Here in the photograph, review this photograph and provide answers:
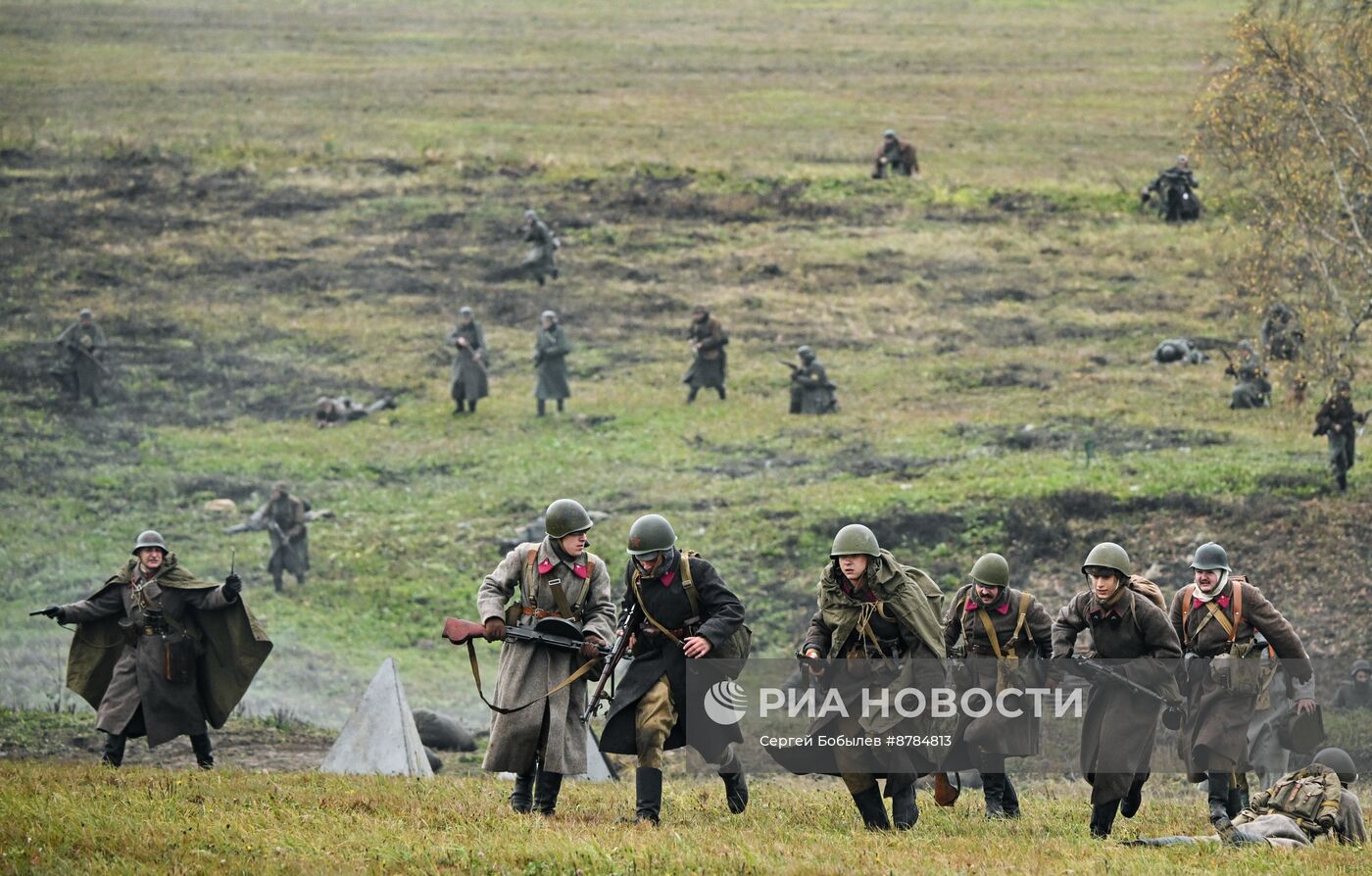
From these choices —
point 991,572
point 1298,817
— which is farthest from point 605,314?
point 1298,817

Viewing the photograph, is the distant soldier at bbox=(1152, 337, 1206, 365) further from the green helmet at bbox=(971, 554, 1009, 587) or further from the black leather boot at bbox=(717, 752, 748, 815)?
the black leather boot at bbox=(717, 752, 748, 815)

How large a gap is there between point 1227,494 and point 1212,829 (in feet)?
53.4

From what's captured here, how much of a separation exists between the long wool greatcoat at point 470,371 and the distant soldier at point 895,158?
17.6 m

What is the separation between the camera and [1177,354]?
3638 cm

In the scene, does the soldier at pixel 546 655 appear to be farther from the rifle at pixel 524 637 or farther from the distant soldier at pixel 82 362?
the distant soldier at pixel 82 362

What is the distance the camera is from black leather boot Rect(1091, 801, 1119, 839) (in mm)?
11719

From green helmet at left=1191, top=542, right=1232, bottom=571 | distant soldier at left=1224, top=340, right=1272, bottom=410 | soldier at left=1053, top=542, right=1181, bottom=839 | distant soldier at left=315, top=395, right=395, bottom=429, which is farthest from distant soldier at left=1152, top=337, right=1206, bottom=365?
soldier at left=1053, top=542, right=1181, bottom=839

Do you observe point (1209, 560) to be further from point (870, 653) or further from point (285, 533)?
point (285, 533)

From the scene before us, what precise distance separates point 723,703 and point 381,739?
4724mm

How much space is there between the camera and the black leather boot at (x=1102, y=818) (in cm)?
1172

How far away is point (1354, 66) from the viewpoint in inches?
1044

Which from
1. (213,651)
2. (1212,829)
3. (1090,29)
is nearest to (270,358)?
(213,651)

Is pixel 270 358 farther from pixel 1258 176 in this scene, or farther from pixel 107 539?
pixel 1258 176

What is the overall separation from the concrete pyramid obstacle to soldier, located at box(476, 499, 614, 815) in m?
3.68
